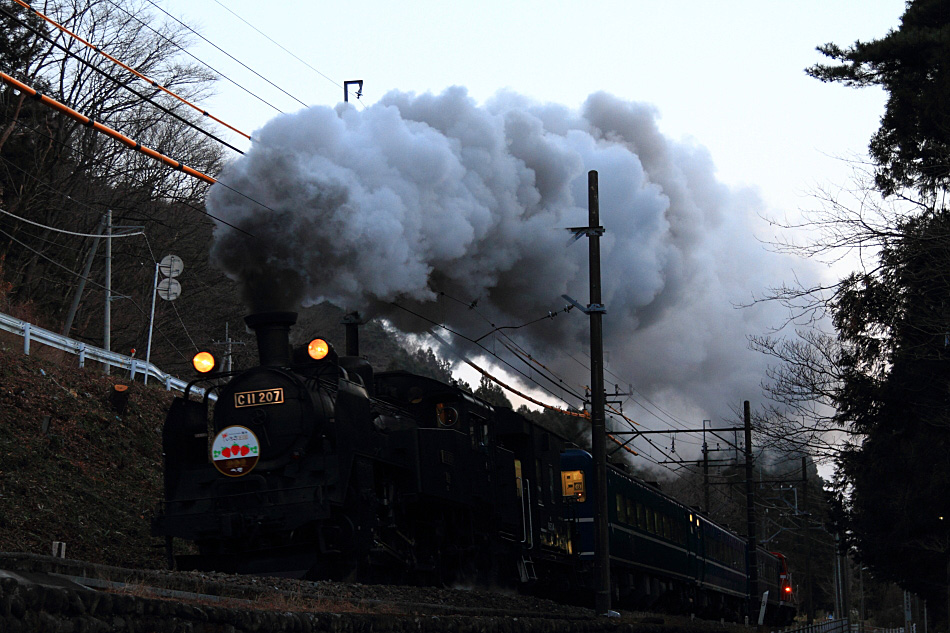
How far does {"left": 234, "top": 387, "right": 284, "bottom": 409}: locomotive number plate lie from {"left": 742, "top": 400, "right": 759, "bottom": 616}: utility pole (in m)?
21.2

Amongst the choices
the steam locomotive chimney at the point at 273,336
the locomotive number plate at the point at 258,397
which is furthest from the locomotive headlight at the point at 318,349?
the locomotive number plate at the point at 258,397

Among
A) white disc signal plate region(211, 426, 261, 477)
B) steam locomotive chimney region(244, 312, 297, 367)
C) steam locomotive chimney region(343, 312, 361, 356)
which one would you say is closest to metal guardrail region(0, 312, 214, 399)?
steam locomotive chimney region(343, 312, 361, 356)

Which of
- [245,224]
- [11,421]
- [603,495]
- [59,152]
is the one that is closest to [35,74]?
[59,152]

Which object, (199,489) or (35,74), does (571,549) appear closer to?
(199,489)

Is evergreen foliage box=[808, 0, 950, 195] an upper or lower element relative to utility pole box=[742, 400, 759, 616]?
upper

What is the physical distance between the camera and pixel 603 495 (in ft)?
45.3

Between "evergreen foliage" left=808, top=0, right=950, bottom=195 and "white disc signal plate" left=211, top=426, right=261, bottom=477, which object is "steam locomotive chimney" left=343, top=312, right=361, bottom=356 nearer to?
"white disc signal plate" left=211, top=426, right=261, bottom=477

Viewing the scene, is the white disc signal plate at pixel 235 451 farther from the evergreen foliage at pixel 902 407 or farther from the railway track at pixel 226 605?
the evergreen foliage at pixel 902 407

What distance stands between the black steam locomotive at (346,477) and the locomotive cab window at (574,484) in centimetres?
287

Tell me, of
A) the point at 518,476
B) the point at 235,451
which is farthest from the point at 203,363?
the point at 518,476

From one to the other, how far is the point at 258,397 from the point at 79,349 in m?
12.3

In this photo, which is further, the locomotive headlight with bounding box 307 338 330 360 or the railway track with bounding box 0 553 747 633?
the locomotive headlight with bounding box 307 338 330 360

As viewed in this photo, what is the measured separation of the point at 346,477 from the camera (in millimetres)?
11156

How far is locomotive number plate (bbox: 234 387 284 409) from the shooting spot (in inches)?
466
